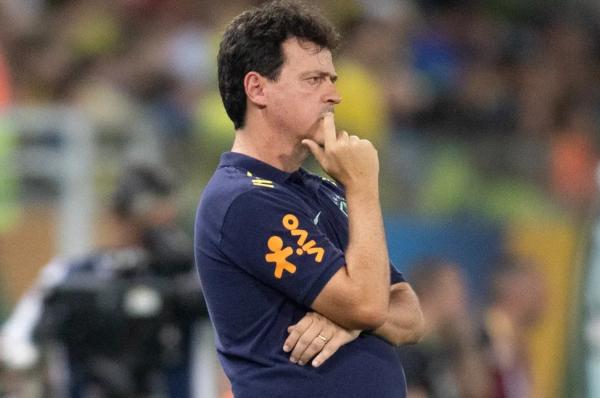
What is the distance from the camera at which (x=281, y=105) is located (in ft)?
12.5

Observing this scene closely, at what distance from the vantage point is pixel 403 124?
33.5ft

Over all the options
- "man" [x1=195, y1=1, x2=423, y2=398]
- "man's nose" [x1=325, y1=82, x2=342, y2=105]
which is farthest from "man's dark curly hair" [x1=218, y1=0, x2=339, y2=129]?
"man's nose" [x1=325, y1=82, x2=342, y2=105]

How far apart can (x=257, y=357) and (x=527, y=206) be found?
212 inches

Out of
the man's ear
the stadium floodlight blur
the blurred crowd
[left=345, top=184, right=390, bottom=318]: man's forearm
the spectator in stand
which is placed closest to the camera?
[left=345, top=184, right=390, bottom=318]: man's forearm

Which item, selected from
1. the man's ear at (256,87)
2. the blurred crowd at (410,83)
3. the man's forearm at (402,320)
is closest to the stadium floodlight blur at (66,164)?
the blurred crowd at (410,83)

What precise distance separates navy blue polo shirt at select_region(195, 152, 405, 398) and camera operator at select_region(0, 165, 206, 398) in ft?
9.44

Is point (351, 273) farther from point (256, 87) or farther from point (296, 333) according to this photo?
point (256, 87)

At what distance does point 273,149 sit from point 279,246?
0.31 metres

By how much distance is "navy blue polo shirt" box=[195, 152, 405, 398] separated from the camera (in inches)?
145

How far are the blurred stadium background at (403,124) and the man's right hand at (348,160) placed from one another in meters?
3.27

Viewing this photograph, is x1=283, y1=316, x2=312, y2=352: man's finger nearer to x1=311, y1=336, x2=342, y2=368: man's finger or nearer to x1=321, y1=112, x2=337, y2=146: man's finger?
x1=311, y1=336, x2=342, y2=368: man's finger

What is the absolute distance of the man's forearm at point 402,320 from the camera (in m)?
3.89

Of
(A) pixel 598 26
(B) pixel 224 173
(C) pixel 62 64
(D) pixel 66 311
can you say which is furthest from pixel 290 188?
(A) pixel 598 26

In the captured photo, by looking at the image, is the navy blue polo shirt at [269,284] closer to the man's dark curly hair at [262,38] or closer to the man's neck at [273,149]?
the man's neck at [273,149]
